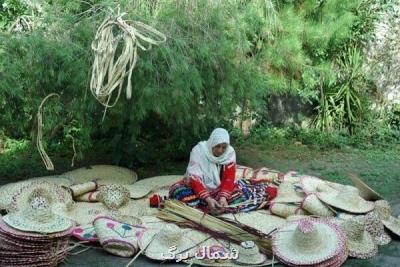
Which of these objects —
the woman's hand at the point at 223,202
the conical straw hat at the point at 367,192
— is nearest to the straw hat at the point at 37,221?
the woman's hand at the point at 223,202

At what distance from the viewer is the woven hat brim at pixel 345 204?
4.26 meters

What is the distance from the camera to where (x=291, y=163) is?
267 inches

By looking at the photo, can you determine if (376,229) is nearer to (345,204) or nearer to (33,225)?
(345,204)

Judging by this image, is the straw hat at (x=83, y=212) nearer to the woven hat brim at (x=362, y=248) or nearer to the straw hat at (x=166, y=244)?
the straw hat at (x=166, y=244)

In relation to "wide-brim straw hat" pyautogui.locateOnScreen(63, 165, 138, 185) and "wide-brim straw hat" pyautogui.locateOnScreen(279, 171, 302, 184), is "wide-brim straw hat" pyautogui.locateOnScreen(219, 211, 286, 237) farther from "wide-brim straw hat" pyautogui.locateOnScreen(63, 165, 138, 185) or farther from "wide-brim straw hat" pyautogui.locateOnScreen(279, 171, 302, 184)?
"wide-brim straw hat" pyautogui.locateOnScreen(63, 165, 138, 185)

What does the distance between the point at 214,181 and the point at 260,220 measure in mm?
507

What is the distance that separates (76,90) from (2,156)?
2.55 metres

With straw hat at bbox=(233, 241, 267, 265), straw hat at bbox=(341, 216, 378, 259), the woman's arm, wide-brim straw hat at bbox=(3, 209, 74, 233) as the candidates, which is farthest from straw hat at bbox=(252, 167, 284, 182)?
wide-brim straw hat at bbox=(3, 209, 74, 233)

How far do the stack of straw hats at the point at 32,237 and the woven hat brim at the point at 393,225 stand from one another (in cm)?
222

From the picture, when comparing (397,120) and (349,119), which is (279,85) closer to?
(349,119)

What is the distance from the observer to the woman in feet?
14.5

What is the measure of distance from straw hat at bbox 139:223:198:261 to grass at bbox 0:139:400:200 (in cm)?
220

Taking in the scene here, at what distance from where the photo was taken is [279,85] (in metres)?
7.30

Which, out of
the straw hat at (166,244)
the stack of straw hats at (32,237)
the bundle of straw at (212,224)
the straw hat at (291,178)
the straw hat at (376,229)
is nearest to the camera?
the stack of straw hats at (32,237)
